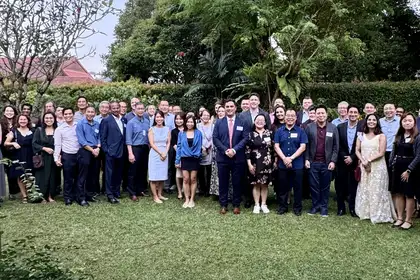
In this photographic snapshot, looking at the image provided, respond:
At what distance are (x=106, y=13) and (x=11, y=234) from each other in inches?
204

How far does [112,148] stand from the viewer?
6754 mm

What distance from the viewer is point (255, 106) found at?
648 cm

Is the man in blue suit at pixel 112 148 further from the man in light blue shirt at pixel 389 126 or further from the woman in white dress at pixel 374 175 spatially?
the man in light blue shirt at pixel 389 126

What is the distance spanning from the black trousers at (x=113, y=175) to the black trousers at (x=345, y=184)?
3.36 meters

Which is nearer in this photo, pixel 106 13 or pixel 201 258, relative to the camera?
pixel 201 258

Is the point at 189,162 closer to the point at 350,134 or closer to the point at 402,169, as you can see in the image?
the point at 350,134

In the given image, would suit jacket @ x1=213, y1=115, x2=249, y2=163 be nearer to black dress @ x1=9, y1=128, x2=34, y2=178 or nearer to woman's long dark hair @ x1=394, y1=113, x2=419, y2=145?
woman's long dark hair @ x1=394, y1=113, x2=419, y2=145

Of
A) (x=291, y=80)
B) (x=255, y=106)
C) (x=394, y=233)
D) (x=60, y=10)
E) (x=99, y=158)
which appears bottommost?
(x=394, y=233)

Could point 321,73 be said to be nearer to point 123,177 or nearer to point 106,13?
point 106,13

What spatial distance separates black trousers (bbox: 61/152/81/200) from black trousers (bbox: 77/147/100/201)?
3.3 inches

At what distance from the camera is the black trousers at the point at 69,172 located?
21.3 ft

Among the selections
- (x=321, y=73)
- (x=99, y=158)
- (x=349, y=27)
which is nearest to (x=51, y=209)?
(x=99, y=158)

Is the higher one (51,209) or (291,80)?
(291,80)

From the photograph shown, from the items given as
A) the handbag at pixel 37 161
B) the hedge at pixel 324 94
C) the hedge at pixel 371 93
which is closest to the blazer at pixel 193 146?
the handbag at pixel 37 161
